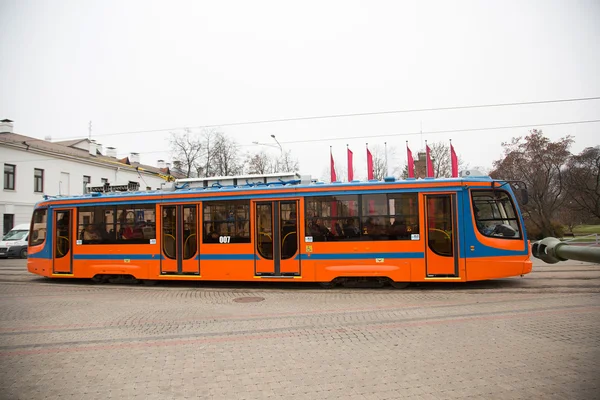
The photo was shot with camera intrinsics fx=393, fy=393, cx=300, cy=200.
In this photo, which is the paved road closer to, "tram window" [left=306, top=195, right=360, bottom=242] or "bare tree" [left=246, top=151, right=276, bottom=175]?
"tram window" [left=306, top=195, right=360, bottom=242]

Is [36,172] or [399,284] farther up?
[36,172]

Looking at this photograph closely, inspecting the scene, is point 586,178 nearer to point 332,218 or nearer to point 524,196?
point 524,196

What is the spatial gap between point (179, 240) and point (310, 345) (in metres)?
7.02

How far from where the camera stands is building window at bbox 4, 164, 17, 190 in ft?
99.7

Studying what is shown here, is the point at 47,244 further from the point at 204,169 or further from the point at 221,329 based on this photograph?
the point at 204,169

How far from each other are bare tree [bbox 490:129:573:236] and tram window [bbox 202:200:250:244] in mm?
31347

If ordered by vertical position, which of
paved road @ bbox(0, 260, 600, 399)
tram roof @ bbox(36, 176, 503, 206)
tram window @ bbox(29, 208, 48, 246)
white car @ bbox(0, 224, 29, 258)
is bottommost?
paved road @ bbox(0, 260, 600, 399)

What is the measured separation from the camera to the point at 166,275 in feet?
38.7

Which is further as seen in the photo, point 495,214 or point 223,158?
point 223,158

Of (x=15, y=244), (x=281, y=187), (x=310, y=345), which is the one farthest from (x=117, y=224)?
(x=15, y=244)

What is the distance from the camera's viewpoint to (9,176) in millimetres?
30812

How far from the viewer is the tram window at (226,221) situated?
11219mm

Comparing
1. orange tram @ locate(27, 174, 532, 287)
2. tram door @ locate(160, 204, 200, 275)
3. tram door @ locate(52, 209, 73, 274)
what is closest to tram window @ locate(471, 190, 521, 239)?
orange tram @ locate(27, 174, 532, 287)

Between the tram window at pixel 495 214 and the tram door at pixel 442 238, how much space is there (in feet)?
2.09
